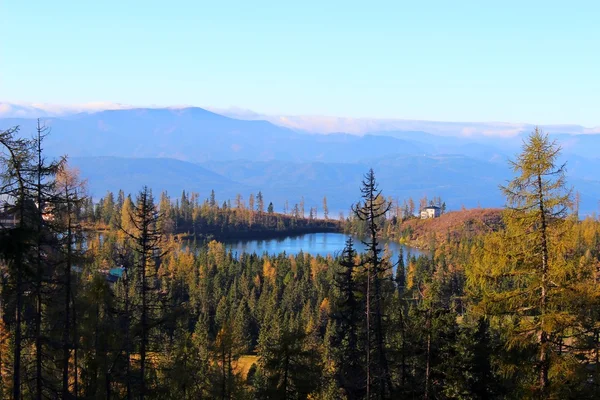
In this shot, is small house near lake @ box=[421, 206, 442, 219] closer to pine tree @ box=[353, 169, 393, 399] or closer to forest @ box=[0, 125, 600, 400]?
forest @ box=[0, 125, 600, 400]

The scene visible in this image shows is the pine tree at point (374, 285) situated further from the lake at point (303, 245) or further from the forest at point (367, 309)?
the lake at point (303, 245)

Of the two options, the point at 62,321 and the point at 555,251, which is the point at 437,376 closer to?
the point at 555,251

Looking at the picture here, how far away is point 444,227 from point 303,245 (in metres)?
37.9

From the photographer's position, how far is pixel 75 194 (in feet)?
49.7

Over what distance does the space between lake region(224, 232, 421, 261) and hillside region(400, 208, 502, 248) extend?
5200mm

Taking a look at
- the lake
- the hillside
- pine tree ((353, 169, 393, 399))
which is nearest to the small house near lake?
the hillside

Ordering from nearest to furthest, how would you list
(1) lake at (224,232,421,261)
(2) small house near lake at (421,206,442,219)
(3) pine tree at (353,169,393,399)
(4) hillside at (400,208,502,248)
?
(3) pine tree at (353,169,393,399) < (1) lake at (224,232,421,261) < (4) hillside at (400,208,502,248) < (2) small house near lake at (421,206,442,219)

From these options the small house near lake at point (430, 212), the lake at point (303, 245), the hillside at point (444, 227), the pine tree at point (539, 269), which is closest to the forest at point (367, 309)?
the pine tree at point (539, 269)

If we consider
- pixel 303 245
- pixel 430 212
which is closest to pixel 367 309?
pixel 303 245

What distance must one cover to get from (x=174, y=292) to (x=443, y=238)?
81998 millimetres

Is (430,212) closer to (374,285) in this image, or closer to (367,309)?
(374,285)

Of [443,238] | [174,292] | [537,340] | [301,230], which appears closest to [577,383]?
[537,340]

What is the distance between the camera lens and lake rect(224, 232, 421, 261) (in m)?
130

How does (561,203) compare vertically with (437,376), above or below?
above
